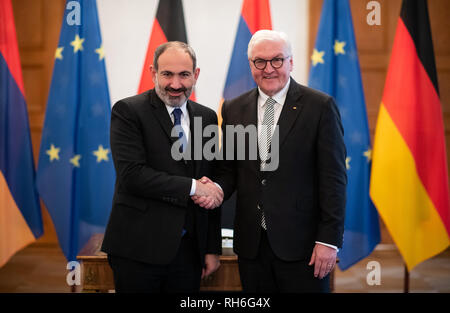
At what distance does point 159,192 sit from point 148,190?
0.04 metres

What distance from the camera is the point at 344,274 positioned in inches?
151

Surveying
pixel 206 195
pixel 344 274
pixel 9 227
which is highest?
pixel 206 195

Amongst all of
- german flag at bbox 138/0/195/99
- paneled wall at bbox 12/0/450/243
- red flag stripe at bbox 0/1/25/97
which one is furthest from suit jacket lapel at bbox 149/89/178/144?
paneled wall at bbox 12/0/450/243

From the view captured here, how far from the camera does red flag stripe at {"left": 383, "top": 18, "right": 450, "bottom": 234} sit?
296 cm

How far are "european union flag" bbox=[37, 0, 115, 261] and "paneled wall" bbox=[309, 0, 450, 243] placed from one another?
6.13 feet

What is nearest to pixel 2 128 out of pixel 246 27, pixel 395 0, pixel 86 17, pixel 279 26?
pixel 86 17

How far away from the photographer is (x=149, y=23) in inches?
148

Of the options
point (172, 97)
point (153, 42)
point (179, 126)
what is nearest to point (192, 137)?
point (179, 126)

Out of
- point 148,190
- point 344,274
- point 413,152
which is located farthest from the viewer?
point 344,274

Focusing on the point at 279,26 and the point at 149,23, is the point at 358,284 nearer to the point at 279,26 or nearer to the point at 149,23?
the point at 279,26

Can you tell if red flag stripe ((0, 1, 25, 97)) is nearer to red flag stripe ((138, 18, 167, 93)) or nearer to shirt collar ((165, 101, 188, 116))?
red flag stripe ((138, 18, 167, 93))

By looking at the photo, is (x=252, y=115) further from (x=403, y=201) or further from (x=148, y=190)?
(x=403, y=201)

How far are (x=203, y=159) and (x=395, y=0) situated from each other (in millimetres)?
2828

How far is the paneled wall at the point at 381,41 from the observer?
12.7ft
